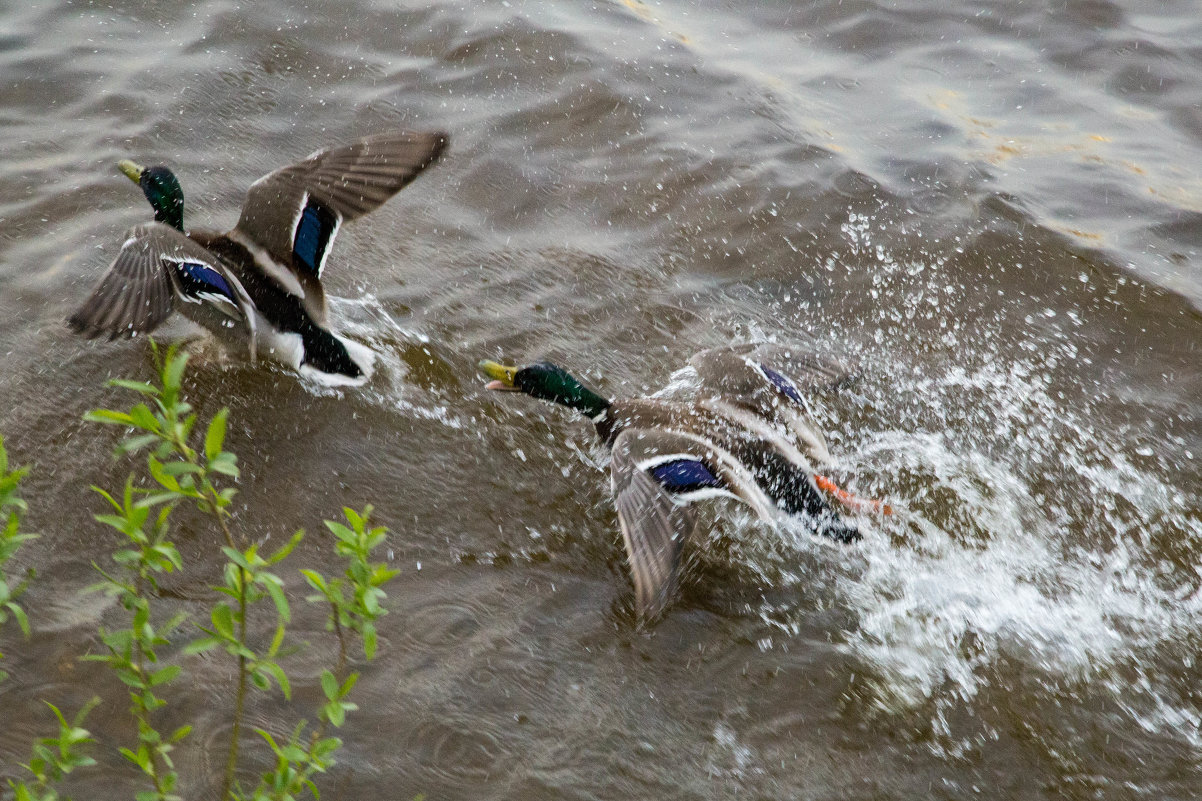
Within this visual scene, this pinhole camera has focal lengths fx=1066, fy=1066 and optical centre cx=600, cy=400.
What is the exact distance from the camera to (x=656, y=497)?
3.76 metres

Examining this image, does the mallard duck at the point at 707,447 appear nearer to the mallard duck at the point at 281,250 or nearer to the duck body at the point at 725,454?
the duck body at the point at 725,454

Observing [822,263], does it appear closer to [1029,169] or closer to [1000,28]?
[1029,169]

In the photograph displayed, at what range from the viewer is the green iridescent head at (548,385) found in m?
4.28

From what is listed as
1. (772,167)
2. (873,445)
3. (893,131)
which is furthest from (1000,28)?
(873,445)

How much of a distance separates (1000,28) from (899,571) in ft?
17.7

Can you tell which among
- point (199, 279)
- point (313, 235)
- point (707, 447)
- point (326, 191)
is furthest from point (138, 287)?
point (707, 447)

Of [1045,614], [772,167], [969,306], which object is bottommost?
[1045,614]

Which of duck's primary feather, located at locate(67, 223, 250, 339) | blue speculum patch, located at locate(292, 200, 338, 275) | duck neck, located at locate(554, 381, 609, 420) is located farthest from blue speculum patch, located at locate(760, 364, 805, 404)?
duck's primary feather, located at locate(67, 223, 250, 339)

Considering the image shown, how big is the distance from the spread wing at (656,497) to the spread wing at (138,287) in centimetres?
179

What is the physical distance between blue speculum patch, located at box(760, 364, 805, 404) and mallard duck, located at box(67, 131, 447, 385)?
1695 mm

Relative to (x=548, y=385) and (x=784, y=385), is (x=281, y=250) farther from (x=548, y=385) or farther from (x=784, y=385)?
(x=784, y=385)

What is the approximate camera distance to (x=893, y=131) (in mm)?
6766

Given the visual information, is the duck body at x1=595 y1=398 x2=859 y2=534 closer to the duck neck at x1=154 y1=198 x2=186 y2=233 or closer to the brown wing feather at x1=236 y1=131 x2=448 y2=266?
the brown wing feather at x1=236 y1=131 x2=448 y2=266

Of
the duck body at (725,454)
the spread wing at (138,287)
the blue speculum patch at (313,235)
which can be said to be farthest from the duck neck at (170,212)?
the duck body at (725,454)
